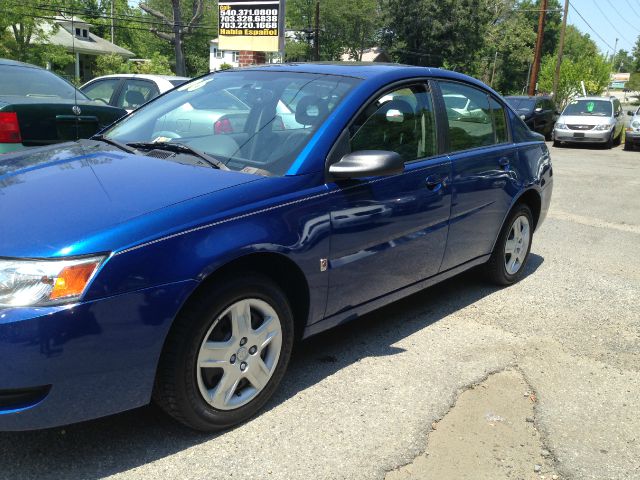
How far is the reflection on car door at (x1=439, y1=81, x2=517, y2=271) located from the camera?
4027 millimetres

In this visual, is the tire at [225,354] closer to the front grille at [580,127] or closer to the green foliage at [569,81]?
Result: the front grille at [580,127]

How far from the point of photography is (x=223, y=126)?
3461mm

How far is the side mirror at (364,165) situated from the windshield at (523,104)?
1859cm

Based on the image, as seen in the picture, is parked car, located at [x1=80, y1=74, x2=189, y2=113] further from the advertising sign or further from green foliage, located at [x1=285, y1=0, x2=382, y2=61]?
green foliage, located at [x1=285, y1=0, x2=382, y2=61]

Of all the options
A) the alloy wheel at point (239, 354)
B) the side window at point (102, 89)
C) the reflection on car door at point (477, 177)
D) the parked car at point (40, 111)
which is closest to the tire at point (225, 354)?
the alloy wheel at point (239, 354)

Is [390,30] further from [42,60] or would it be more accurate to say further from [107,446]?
[107,446]

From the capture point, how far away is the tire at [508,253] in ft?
15.7

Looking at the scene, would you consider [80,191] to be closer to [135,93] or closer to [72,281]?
[72,281]

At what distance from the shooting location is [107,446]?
262 cm

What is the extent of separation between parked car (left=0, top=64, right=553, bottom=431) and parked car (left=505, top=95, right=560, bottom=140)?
17.2 metres

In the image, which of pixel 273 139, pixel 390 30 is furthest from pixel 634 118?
pixel 390 30

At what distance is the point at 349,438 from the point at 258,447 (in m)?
0.42

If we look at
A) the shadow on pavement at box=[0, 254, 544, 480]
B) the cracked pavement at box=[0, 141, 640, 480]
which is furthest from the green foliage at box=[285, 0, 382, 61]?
the shadow on pavement at box=[0, 254, 544, 480]

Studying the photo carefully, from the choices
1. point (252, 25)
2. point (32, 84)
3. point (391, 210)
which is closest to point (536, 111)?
point (252, 25)
